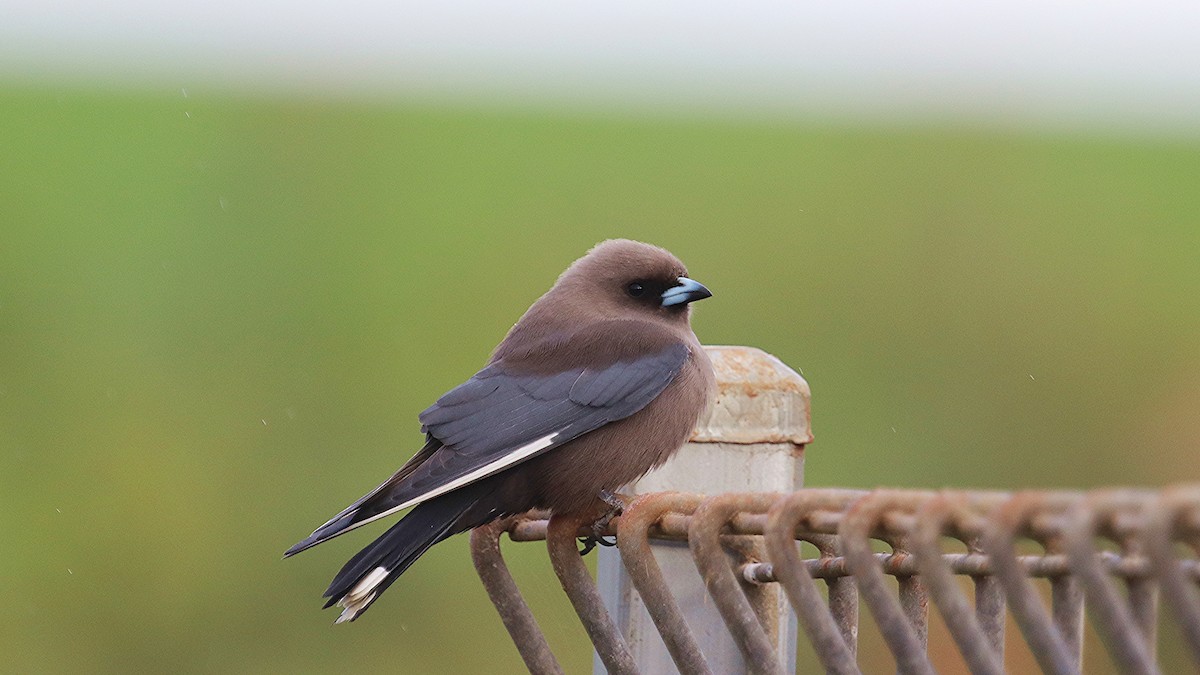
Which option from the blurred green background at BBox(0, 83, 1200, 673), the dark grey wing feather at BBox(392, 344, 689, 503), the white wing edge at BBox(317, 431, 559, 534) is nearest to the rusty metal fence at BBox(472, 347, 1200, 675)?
the white wing edge at BBox(317, 431, 559, 534)

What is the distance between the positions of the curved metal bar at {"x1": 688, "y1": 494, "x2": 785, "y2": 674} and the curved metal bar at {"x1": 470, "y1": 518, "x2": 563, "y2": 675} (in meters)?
0.72

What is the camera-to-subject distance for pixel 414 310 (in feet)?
28.5

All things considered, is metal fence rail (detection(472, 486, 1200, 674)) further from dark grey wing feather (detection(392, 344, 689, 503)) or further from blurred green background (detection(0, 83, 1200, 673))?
blurred green background (detection(0, 83, 1200, 673))

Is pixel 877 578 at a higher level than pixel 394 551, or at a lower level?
higher

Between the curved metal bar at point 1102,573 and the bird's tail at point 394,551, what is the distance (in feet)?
6.13

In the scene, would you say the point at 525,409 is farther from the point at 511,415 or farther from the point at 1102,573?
the point at 1102,573

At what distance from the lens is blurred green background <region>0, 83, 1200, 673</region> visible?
6.89 meters

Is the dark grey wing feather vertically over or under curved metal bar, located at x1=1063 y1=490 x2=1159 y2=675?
under

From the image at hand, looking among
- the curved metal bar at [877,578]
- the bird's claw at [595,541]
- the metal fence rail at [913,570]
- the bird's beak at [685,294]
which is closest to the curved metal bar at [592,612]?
the metal fence rail at [913,570]

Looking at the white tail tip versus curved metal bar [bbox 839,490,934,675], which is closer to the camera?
curved metal bar [bbox 839,490,934,675]

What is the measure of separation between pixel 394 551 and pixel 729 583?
126cm

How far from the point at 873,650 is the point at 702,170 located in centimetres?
557

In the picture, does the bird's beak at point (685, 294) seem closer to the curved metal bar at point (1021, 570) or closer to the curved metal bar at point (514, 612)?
the curved metal bar at point (514, 612)

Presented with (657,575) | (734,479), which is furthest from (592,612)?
(734,479)
